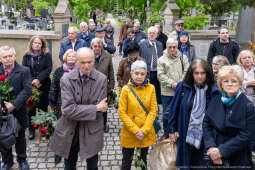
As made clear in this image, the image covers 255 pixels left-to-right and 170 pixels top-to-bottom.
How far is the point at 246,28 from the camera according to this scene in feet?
38.6

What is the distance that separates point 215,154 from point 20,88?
297cm

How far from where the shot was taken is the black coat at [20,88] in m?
4.20

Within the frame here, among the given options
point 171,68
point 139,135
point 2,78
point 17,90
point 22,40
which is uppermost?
point 22,40

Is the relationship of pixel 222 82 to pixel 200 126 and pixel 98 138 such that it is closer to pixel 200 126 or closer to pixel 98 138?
pixel 200 126

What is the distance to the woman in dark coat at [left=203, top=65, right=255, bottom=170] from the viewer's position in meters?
2.83

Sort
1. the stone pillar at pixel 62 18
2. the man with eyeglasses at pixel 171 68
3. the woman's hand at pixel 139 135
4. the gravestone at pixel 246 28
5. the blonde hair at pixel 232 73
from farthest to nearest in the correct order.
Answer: the gravestone at pixel 246 28, the stone pillar at pixel 62 18, the man with eyeglasses at pixel 171 68, the woman's hand at pixel 139 135, the blonde hair at pixel 232 73

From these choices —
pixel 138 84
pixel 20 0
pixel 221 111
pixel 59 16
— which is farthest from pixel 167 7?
pixel 20 0

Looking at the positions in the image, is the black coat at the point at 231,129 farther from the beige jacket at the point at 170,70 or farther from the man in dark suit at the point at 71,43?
the man in dark suit at the point at 71,43

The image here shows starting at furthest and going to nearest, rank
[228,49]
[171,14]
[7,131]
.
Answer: [171,14], [228,49], [7,131]

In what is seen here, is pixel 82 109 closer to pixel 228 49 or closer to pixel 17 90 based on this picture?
pixel 17 90

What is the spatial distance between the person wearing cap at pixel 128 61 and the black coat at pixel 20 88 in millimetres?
1909

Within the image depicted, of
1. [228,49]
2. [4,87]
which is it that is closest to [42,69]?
[4,87]

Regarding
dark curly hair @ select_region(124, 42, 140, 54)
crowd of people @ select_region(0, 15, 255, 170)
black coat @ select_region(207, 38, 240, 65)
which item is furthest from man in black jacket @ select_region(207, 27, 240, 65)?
dark curly hair @ select_region(124, 42, 140, 54)

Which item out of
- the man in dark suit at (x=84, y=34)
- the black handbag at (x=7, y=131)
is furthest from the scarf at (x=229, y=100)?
the man in dark suit at (x=84, y=34)
